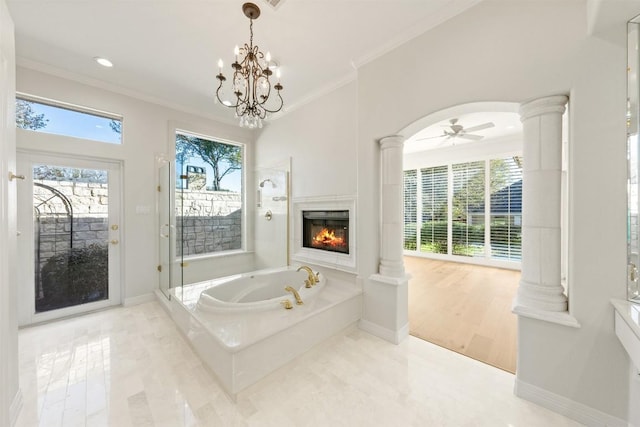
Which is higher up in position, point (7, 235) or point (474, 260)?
point (7, 235)

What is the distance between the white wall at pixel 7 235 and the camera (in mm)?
1142

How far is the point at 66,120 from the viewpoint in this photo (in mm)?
2717

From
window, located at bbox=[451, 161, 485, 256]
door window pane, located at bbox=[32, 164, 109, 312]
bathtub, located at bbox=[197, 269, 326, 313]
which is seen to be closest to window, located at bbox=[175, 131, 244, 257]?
bathtub, located at bbox=[197, 269, 326, 313]

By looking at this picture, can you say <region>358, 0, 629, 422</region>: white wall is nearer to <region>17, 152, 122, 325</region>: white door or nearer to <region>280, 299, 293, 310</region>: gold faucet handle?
<region>280, 299, 293, 310</region>: gold faucet handle

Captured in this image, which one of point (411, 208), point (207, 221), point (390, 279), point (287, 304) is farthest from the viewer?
point (411, 208)

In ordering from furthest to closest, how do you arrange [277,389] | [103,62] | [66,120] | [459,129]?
[459,129]
[66,120]
[103,62]
[277,389]

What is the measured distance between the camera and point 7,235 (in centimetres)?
126

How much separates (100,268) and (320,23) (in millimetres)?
3832

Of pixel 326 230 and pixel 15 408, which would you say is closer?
pixel 15 408

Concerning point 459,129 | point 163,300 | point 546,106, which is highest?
point 459,129

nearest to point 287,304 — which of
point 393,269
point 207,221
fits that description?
point 393,269

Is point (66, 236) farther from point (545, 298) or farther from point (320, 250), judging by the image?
point (545, 298)

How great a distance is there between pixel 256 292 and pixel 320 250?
98cm

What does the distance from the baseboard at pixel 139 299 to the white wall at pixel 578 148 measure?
410 cm
